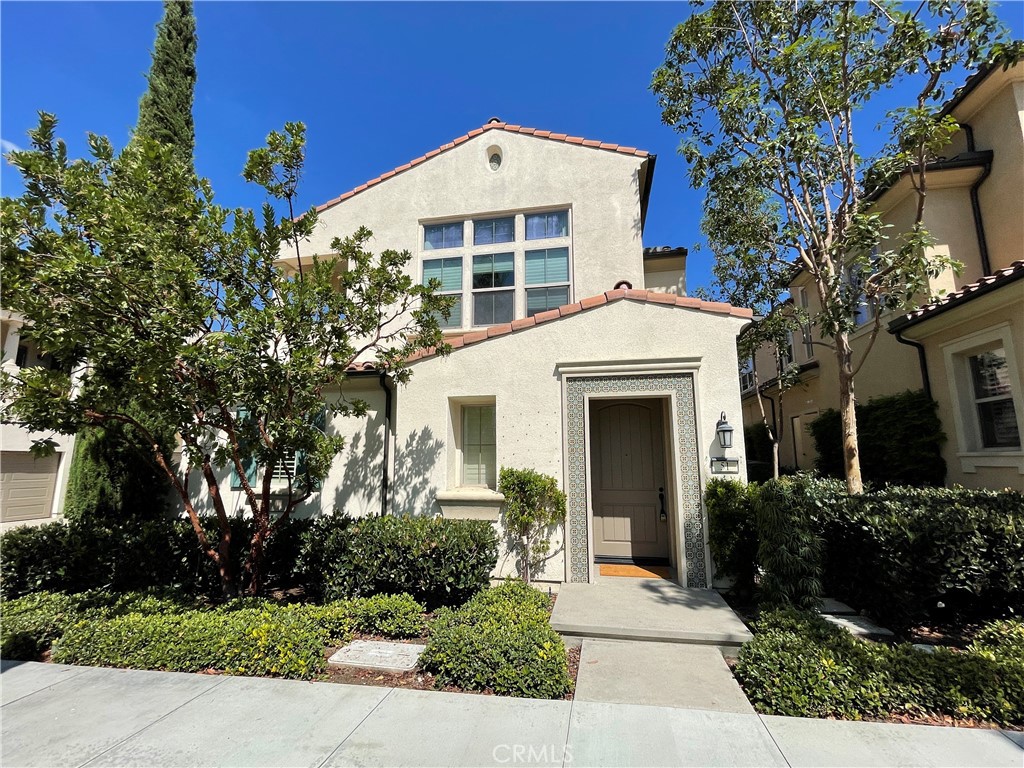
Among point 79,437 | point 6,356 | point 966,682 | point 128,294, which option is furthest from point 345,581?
point 6,356

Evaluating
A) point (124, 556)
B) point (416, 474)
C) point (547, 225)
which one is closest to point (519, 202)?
point (547, 225)

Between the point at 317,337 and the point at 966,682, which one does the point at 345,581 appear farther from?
the point at 966,682

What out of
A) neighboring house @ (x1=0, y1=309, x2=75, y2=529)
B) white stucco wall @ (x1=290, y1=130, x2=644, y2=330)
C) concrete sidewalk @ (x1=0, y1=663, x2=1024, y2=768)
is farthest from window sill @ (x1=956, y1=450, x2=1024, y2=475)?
neighboring house @ (x1=0, y1=309, x2=75, y2=529)

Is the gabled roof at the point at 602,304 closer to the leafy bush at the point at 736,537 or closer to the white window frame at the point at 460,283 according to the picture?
the white window frame at the point at 460,283

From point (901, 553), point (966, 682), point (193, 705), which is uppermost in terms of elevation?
point (901, 553)

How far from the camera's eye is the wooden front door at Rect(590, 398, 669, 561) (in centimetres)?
766

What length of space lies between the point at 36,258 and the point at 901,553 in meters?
10.2

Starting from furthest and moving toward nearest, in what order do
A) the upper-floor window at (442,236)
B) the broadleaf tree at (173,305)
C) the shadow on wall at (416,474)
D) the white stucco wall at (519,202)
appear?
the upper-floor window at (442,236) < the white stucco wall at (519,202) < the shadow on wall at (416,474) < the broadleaf tree at (173,305)

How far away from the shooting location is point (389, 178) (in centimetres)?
1098

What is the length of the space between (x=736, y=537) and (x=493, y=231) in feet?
25.8

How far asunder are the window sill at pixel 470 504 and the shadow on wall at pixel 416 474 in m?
0.23

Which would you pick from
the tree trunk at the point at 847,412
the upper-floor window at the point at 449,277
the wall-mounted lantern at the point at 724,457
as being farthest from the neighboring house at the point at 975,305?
the upper-floor window at the point at 449,277

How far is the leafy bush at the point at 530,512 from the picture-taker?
6.71m

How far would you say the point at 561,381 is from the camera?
281 inches
